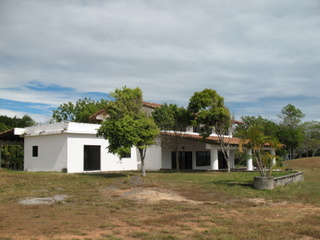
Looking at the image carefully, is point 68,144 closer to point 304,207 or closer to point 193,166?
point 193,166

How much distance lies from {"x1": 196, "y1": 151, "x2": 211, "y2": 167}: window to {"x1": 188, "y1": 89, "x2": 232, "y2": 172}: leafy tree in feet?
20.7

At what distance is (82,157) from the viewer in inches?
978

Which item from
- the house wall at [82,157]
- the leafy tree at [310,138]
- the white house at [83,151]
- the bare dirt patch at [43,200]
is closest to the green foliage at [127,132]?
the white house at [83,151]

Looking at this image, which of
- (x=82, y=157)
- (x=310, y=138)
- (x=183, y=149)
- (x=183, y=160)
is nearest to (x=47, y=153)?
(x=82, y=157)

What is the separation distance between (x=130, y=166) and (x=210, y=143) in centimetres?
741

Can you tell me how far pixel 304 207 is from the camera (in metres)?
10.0

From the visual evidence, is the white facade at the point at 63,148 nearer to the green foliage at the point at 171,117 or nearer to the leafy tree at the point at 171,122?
the leafy tree at the point at 171,122

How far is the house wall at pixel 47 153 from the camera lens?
958 inches

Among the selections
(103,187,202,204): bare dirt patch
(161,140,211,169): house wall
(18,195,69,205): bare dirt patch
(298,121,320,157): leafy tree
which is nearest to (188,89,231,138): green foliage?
(161,140,211,169): house wall

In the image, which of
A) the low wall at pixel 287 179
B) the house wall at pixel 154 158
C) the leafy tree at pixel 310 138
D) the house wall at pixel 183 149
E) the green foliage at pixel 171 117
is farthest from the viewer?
the leafy tree at pixel 310 138

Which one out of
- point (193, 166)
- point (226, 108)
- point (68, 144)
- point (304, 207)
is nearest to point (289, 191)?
point (304, 207)

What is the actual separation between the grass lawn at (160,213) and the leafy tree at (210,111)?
10262mm

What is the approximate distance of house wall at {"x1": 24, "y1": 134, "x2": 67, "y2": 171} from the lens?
2433 cm

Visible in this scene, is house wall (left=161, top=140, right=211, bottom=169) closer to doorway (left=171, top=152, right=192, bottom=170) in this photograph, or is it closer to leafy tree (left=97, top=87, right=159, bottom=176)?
doorway (left=171, top=152, right=192, bottom=170)
